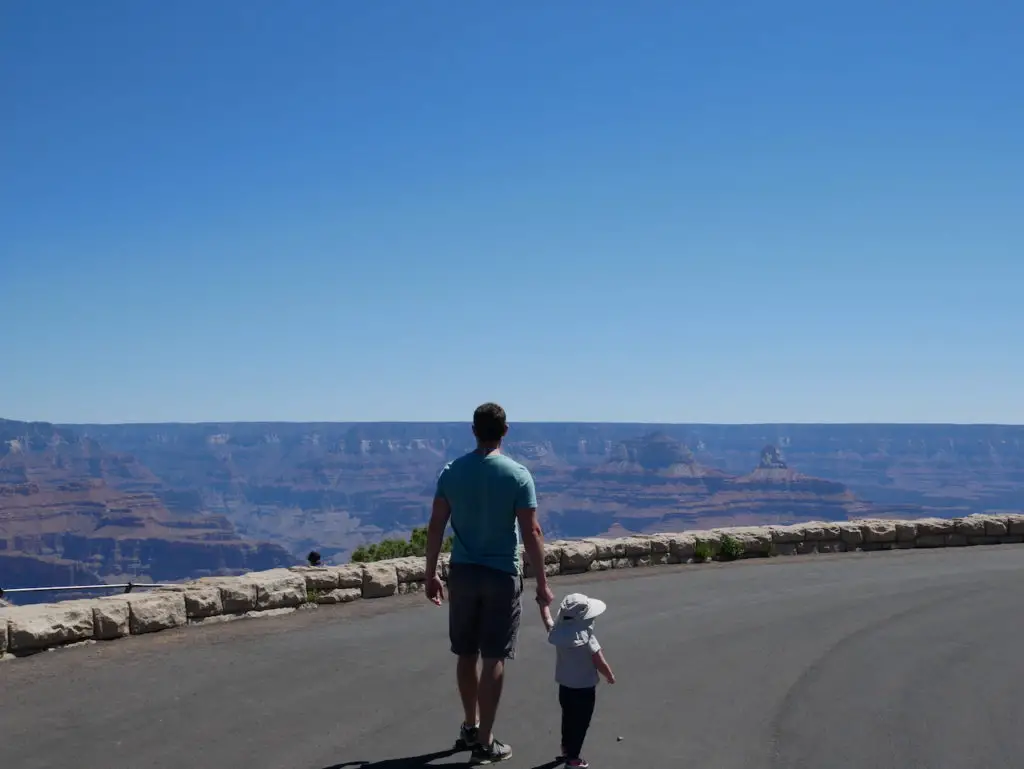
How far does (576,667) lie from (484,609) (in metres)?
0.62

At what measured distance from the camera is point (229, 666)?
315 inches

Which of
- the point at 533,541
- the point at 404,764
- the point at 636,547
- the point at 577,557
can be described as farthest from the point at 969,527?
the point at 404,764

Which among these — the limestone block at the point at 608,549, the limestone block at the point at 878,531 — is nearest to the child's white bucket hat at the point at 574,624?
the limestone block at the point at 608,549

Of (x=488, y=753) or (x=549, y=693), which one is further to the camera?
(x=549, y=693)

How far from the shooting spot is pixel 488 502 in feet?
19.0

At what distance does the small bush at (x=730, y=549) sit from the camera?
15.6 metres

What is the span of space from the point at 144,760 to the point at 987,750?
5012 mm

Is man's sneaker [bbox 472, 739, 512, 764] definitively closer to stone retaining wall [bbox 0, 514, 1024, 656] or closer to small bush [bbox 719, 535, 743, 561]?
stone retaining wall [bbox 0, 514, 1024, 656]

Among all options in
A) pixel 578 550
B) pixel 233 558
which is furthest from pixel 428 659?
pixel 233 558

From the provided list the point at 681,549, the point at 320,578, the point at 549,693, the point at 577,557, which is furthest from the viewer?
the point at 681,549

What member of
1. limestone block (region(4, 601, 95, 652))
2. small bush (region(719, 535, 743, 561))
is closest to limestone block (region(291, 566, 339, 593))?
limestone block (region(4, 601, 95, 652))

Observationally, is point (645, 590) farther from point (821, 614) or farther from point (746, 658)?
point (746, 658)

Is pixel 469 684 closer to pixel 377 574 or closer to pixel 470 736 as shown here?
pixel 470 736

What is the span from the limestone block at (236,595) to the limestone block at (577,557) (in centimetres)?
476
